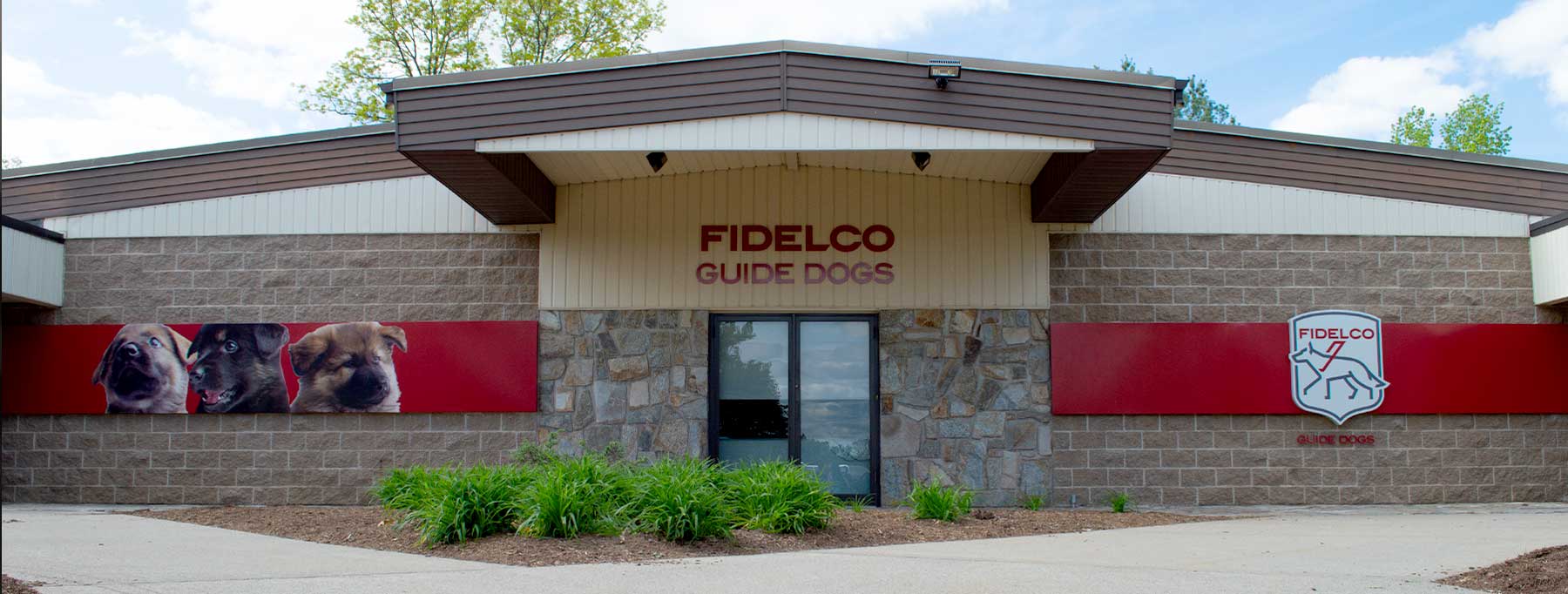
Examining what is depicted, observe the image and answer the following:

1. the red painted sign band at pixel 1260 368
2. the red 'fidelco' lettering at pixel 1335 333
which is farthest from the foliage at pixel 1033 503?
the red 'fidelco' lettering at pixel 1335 333

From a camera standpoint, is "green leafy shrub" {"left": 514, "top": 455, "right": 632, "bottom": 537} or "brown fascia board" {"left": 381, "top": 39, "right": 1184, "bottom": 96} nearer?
"green leafy shrub" {"left": 514, "top": 455, "right": 632, "bottom": 537}

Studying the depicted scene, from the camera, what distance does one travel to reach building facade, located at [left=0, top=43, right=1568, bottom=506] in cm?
1193

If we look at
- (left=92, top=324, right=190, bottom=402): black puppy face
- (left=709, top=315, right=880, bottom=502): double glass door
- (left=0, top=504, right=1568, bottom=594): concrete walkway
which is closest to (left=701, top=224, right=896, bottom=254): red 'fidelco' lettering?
(left=709, top=315, right=880, bottom=502): double glass door

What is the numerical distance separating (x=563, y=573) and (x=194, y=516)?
17.5ft

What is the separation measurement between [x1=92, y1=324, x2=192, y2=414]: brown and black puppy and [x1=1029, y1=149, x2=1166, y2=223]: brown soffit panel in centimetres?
882

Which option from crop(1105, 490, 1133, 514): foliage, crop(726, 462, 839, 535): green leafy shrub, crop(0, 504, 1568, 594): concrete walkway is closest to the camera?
crop(0, 504, 1568, 594): concrete walkway

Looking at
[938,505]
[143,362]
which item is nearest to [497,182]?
[143,362]

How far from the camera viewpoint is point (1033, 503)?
11242 millimetres

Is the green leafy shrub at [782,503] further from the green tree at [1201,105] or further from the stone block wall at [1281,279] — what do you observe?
the green tree at [1201,105]

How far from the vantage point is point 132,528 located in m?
9.27

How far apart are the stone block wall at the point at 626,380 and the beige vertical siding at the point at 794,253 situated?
7.8 inches

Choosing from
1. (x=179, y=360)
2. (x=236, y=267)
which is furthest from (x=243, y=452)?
(x=236, y=267)

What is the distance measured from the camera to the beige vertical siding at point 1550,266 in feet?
38.3

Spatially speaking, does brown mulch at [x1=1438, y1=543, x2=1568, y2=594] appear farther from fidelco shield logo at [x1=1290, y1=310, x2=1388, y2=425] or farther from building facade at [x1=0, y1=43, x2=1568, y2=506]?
building facade at [x1=0, y1=43, x2=1568, y2=506]
